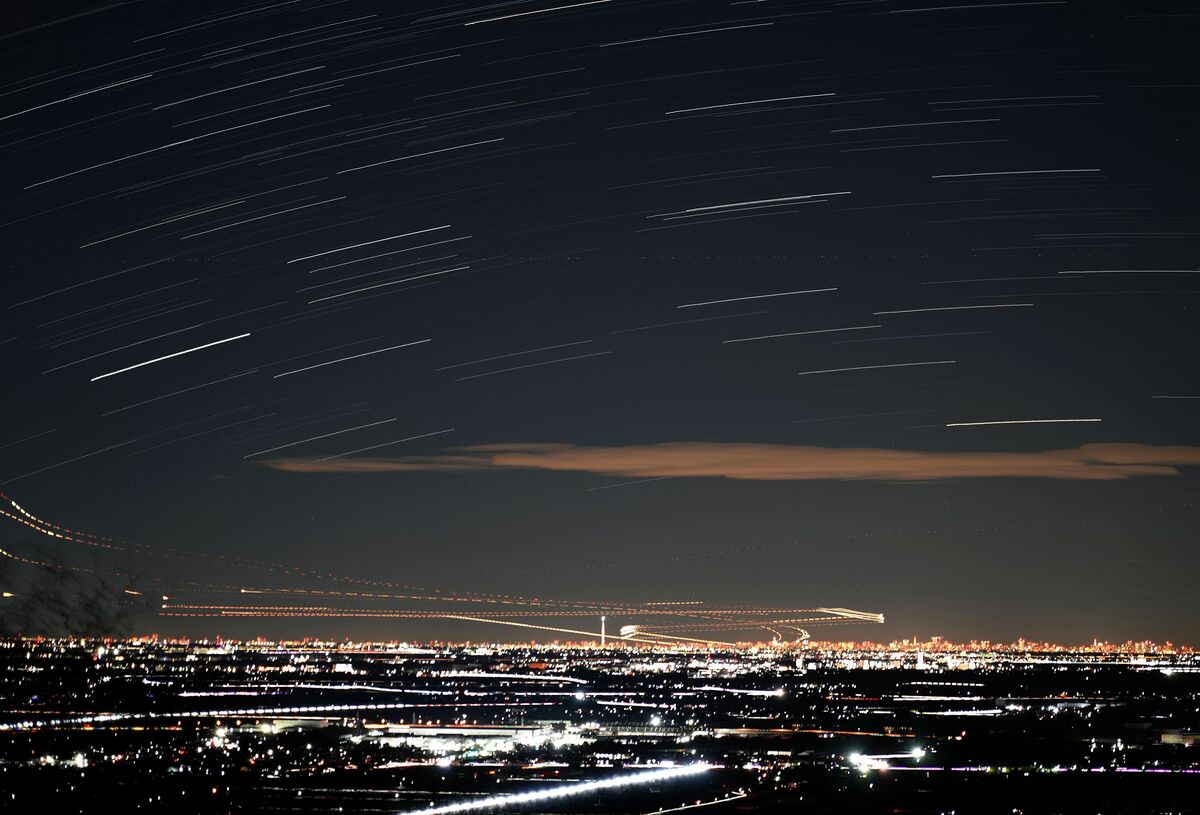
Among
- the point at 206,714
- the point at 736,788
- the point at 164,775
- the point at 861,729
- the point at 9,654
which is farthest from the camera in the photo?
the point at 9,654

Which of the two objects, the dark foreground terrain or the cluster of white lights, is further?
the dark foreground terrain

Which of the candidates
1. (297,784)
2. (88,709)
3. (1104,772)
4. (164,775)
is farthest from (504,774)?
(88,709)

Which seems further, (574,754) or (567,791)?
(574,754)

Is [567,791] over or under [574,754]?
over

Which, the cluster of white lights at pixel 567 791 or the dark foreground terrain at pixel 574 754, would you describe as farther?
the dark foreground terrain at pixel 574 754

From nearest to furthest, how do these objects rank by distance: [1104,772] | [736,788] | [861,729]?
[736,788]
[1104,772]
[861,729]

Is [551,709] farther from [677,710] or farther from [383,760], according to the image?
[383,760]

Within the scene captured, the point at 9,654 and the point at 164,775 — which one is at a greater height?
the point at 164,775

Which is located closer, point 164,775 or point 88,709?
point 164,775
